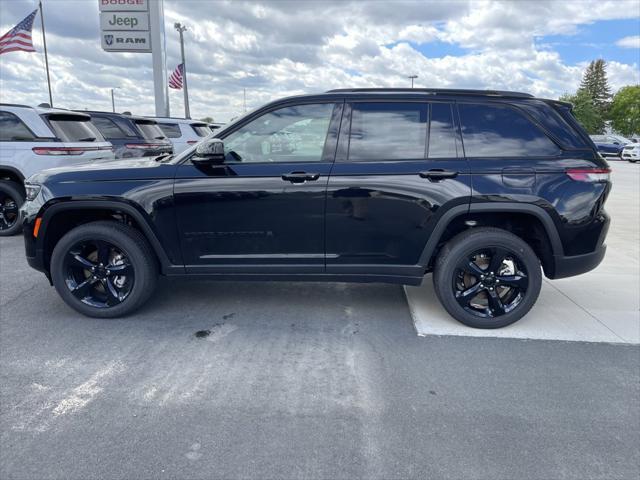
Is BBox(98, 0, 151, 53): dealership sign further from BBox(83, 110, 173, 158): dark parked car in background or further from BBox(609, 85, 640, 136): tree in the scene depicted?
BBox(609, 85, 640, 136): tree

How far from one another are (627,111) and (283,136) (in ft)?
279

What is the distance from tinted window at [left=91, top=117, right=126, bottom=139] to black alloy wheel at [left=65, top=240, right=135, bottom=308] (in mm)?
6653

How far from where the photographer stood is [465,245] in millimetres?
3705

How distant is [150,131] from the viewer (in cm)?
1061

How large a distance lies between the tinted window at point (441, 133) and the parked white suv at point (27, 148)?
18.7ft

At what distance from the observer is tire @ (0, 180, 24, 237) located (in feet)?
22.9

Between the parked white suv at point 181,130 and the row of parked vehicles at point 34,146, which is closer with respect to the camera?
the row of parked vehicles at point 34,146

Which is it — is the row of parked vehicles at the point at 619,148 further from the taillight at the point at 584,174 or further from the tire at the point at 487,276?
the tire at the point at 487,276

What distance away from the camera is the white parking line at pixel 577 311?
3785 millimetres

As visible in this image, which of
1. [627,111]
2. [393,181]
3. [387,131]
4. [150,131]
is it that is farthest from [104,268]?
[627,111]

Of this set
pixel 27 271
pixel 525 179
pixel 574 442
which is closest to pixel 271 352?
pixel 574 442

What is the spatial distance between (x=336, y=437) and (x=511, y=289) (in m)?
2.17

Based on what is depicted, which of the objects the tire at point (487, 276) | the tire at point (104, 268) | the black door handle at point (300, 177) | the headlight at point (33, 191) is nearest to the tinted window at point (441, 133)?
the tire at point (487, 276)

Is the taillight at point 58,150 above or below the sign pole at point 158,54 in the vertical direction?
below
